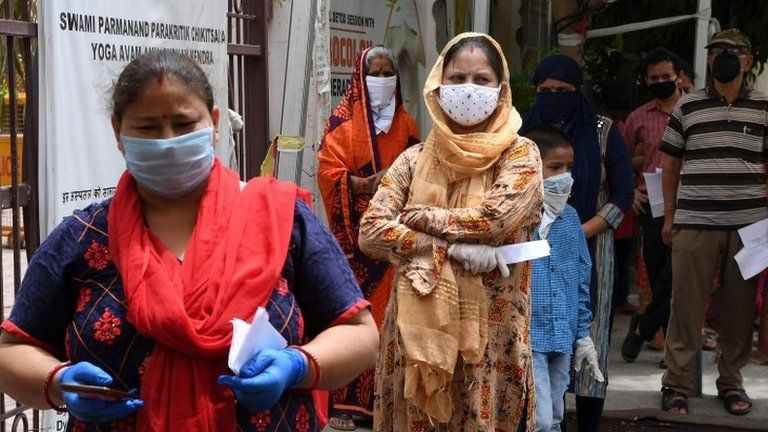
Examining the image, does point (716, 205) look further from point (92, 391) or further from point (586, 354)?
point (92, 391)

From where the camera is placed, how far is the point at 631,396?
22.3ft

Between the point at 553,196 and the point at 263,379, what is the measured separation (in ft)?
9.06

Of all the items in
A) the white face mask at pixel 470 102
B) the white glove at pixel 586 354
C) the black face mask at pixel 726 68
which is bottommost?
the white glove at pixel 586 354

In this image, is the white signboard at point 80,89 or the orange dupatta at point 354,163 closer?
the white signboard at point 80,89

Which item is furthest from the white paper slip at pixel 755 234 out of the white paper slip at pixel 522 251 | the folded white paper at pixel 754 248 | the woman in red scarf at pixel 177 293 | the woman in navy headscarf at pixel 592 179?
the woman in red scarf at pixel 177 293

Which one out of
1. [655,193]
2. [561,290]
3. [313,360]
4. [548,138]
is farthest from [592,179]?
[313,360]

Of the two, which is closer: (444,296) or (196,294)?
(196,294)

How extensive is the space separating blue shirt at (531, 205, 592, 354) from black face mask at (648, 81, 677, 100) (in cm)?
273

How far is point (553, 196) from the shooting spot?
4.78m

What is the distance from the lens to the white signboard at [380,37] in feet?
22.4

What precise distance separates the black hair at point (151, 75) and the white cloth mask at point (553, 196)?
2495 millimetres

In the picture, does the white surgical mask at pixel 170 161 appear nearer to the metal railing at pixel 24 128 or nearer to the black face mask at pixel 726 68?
the metal railing at pixel 24 128

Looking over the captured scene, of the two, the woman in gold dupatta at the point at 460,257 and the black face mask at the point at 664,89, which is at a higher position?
the black face mask at the point at 664,89

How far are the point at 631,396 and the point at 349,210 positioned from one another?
207 centimetres
